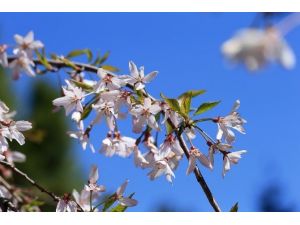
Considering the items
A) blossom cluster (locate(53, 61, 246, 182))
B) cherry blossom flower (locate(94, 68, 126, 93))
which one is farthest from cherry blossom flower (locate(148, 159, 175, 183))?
cherry blossom flower (locate(94, 68, 126, 93))

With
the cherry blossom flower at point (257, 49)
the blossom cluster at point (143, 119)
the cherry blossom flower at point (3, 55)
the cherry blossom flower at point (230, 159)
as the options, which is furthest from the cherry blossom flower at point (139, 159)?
the cherry blossom flower at point (257, 49)

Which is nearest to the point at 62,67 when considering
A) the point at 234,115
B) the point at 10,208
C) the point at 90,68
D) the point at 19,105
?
the point at 90,68

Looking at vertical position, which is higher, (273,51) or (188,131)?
(188,131)

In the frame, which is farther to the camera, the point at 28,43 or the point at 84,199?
the point at 28,43

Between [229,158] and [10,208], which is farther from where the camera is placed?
[10,208]

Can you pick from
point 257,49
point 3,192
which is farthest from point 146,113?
point 257,49

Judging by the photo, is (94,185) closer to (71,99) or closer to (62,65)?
(71,99)
